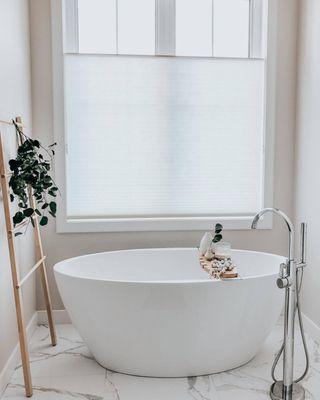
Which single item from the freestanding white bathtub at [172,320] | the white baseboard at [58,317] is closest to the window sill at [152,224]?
the white baseboard at [58,317]

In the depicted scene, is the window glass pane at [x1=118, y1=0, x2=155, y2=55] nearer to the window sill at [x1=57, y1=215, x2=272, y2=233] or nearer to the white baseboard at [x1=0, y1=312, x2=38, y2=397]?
the window sill at [x1=57, y1=215, x2=272, y2=233]

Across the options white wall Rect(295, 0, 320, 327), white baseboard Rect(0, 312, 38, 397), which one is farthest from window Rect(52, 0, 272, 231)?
white baseboard Rect(0, 312, 38, 397)

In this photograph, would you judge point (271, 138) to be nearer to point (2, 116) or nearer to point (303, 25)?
point (303, 25)

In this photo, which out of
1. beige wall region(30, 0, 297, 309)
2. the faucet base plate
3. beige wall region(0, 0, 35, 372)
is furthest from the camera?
beige wall region(30, 0, 297, 309)

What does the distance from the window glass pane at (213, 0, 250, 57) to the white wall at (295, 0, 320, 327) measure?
42 centimetres

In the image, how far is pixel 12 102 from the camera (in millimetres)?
2725

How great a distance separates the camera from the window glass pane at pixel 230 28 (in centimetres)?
351

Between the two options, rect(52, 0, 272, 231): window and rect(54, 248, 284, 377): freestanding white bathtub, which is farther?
rect(52, 0, 272, 231): window

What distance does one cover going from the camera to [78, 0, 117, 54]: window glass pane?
3.40m

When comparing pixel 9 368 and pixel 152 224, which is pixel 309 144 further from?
pixel 9 368

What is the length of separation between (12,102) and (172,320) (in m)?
1.60

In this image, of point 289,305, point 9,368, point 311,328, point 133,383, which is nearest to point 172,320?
point 133,383

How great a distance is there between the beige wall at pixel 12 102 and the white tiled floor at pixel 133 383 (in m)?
0.24

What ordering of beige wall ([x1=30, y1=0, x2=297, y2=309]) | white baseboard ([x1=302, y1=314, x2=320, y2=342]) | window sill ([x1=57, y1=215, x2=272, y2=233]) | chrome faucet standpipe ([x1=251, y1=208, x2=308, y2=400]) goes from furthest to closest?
1. window sill ([x1=57, y1=215, x2=272, y2=233])
2. beige wall ([x1=30, y1=0, x2=297, y2=309])
3. white baseboard ([x1=302, y1=314, x2=320, y2=342])
4. chrome faucet standpipe ([x1=251, y1=208, x2=308, y2=400])
